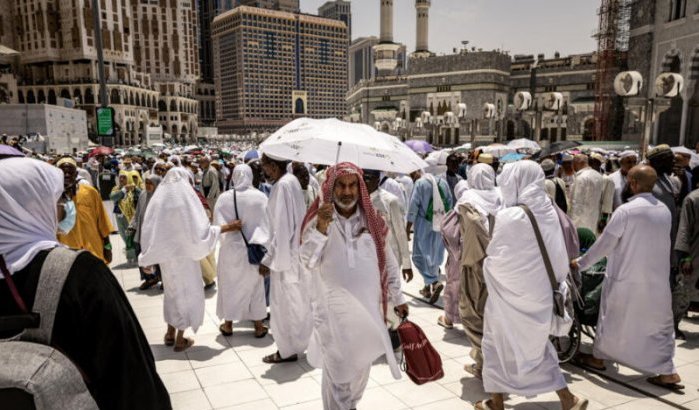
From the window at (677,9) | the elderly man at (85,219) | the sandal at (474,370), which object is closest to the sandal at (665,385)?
the sandal at (474,370)

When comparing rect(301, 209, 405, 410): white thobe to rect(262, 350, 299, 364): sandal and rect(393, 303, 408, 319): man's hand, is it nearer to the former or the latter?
rect(393, 303, 408, 319): man's hand


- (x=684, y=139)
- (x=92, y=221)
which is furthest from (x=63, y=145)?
(x=684, y=139)

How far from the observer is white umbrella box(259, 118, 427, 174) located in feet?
10.3

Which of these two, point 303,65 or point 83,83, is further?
point 303,65

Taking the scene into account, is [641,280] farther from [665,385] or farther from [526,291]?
[526,291]

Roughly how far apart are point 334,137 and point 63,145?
1272 inches

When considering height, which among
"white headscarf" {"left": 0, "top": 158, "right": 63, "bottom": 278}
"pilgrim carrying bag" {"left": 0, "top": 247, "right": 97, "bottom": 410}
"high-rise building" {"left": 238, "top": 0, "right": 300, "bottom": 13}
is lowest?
"pilgrim carrying bag" {"left": 0, "top": 247, "right": 97, "bottom": 410}

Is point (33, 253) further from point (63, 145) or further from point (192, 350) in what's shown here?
point (63, 145)

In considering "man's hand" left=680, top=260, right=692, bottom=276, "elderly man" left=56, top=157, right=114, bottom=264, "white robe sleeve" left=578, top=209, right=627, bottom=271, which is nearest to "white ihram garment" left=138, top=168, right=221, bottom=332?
"elderly man" left=56, top=157, right=114, bottom=264

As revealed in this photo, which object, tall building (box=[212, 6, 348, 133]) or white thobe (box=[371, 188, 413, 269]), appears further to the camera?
tall building (box=[212, 6, 348, 133])

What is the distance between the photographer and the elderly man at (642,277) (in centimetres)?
329

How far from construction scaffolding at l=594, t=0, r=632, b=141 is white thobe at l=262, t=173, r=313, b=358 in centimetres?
3756

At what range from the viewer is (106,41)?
54.8 meters

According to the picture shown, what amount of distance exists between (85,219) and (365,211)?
Result: 3178mm
